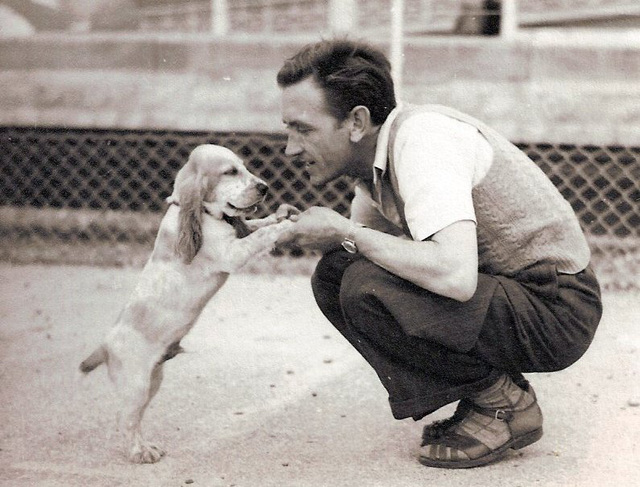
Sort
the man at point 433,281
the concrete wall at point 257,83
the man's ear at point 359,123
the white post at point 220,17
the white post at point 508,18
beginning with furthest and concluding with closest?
the white post at point 220,17 < the white post at point 508,18 < the concrete wall at point 257,83 < the man's ear at point 359,123 < the man at point 433,281

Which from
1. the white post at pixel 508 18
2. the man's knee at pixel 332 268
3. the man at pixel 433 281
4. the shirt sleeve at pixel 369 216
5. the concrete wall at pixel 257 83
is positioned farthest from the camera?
the white post at pixel 508 18

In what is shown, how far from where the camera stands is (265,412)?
2.99 m

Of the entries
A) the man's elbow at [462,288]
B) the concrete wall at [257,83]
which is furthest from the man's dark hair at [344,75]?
the concrete wall at [257,83]

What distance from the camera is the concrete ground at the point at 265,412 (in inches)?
98.0

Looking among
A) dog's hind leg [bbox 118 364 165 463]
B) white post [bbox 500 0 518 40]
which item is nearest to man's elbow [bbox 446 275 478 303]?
dog's hind leg [bbox 118 364 165 463]

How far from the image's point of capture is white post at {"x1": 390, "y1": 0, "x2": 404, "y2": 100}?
4.84 m

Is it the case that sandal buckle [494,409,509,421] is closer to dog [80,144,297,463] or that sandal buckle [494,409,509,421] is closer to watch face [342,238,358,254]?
watch face [342,238,358,254]

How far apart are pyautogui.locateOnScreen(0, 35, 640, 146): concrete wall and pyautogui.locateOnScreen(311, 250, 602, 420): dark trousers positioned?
251 cm

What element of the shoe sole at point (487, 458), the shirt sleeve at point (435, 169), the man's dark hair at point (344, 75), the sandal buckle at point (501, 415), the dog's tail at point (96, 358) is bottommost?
the shoe sole at point (487, 458)

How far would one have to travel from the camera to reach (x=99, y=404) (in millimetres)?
3055

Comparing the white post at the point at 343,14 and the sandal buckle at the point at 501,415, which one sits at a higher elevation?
the white post at the point at 343,14

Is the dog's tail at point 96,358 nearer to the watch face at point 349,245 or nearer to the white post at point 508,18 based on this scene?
the watch face at point 349,245

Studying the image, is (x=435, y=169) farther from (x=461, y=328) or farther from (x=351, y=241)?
(x=461, y=328)

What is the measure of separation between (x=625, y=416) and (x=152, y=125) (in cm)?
321
